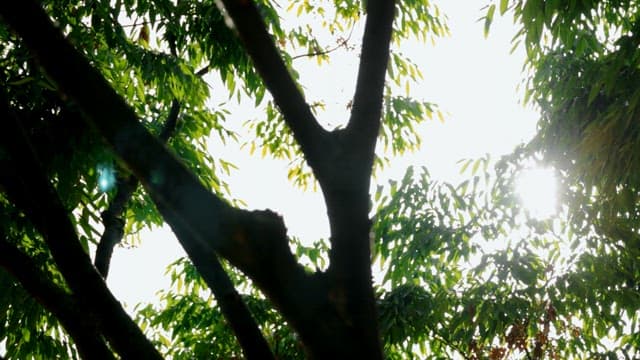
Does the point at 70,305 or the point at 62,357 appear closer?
the point at 70,305

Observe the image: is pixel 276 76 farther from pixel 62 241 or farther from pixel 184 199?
pixel 62 241

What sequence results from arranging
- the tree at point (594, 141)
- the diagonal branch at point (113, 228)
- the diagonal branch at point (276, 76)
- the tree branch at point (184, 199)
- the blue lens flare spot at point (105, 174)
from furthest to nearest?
the diagonal branch at point (113, 228) < the blue lens flare spot at point (105, 174) < the tree at point (594, 141) < the diagonal branch at point (276, 76) < the tree branch at point (184, 199)

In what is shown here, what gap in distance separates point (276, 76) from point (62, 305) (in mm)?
594

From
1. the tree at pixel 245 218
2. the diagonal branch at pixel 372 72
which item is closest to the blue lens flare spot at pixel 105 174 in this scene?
the tree at pixel 245 218

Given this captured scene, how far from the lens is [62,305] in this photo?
120cm

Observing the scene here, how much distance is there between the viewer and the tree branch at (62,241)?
3.74 feet

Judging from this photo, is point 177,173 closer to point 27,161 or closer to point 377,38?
point 27,161

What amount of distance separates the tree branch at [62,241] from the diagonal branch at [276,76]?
45 cm

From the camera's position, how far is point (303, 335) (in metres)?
1.04

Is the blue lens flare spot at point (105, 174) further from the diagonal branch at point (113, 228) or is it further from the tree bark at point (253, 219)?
the tree bark at point (253, 219)

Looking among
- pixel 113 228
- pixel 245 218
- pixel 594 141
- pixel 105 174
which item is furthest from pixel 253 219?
pixel 113 228

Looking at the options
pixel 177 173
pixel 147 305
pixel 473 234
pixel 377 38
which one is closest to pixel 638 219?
pixel 473 234

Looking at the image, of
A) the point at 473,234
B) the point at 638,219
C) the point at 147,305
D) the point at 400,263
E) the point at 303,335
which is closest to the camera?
the point at 303,335

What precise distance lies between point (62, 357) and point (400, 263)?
2397mm
